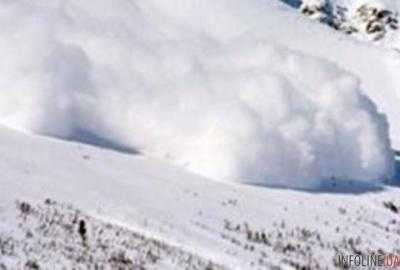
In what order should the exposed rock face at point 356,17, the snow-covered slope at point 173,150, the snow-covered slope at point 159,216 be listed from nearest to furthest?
the snow-covered slope at point 159,216
the snow-covered slope at point 173,150
the exposed rock face at point 356,17

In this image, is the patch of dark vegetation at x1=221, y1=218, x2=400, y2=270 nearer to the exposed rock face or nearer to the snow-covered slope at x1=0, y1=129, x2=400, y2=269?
the snow-covered slope at x1=0, y1=129, x2=400, y2=269

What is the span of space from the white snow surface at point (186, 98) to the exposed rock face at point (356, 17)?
89.1m

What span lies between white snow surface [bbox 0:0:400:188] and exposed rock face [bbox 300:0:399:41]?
8911 cm

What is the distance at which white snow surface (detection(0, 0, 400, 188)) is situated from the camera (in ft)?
224

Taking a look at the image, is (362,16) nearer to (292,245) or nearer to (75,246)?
(292,245)

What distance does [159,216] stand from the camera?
153ft

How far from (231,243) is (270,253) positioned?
61.6 inches

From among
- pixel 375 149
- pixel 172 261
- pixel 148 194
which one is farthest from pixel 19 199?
pixel 375 149

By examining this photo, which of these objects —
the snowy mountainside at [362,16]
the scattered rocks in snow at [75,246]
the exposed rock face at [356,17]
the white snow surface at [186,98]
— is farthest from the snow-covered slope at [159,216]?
the exposed rock face at [356,17]

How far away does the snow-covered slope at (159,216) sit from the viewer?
36875 millimetres

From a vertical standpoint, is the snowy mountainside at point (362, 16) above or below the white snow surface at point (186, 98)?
below

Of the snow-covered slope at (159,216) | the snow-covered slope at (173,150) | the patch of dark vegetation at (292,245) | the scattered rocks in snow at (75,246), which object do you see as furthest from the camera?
the patch of dark vegetation at (292,245)

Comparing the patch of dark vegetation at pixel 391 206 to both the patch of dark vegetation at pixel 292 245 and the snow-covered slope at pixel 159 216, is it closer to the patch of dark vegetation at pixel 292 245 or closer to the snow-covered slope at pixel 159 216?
the snow-covered slope at pixel 159 216

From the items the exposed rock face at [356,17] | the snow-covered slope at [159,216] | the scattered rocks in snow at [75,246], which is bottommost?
the exposed rock face at [356,17]
